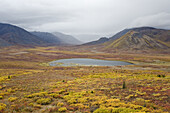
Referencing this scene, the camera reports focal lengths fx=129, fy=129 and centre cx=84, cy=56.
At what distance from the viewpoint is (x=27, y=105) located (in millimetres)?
19781

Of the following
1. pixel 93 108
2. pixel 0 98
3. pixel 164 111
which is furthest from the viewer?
pixel 0 98

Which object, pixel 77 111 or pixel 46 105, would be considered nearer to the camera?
pixel 77 111

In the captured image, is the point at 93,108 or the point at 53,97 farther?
the point at 53,97

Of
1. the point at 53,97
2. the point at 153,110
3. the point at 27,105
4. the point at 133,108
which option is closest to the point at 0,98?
the point at 27,105

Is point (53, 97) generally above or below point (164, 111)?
below

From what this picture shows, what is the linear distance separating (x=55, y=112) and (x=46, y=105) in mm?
3866

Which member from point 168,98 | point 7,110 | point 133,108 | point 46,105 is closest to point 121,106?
point 133,108

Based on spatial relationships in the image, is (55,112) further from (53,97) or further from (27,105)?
(53,97)

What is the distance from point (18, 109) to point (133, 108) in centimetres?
1577

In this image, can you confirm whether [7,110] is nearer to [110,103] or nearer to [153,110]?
[110,103]

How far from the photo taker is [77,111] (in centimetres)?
→ 1708

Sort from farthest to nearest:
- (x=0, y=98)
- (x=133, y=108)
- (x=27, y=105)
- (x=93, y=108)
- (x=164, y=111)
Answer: (x=0, y=98)
(x=27, y=105)
(x=93, y=108)
(x=133, y=108)
(x=164, y=111)

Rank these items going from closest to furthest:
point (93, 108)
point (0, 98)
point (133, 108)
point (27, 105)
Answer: point (133, 108), point (93, 108), point (27, 105), point (0, 98)

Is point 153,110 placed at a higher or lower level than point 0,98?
higher
